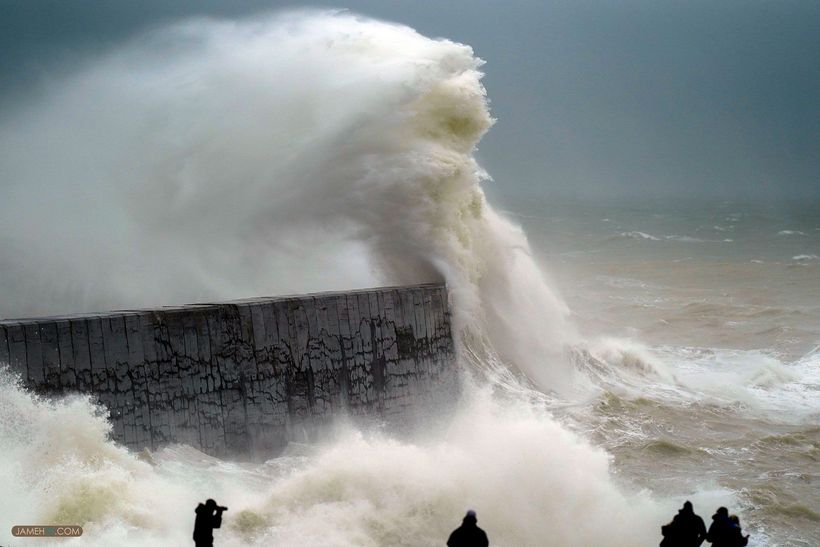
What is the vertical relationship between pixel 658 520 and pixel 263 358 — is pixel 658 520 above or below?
below

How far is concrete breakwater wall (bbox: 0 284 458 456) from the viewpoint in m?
7.46

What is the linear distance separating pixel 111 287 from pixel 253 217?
2230 mm

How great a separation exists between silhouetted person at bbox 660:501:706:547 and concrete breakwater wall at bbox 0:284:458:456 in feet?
13.4

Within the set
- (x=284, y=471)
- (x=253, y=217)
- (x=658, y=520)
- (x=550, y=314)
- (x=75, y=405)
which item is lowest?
(x=658, y=520)

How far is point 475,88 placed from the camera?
1379 centimetres

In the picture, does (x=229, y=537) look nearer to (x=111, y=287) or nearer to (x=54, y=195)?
(x=111, y=287)

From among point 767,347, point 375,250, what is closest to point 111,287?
point 375,250

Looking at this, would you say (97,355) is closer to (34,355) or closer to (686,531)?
(34,355)

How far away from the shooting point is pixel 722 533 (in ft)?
19.6

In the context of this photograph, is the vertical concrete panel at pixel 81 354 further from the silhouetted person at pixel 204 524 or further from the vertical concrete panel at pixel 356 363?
the vertical concrete panel at pixel 356 363

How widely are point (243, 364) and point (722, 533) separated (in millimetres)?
4599

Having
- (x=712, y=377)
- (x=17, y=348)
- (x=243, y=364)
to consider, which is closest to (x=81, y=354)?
(x=17, y=348)

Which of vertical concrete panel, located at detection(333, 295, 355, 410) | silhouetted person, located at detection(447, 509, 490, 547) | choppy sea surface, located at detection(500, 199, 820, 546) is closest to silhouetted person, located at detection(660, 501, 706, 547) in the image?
silhouetted person, located at detection(447, 509, 490, 547)

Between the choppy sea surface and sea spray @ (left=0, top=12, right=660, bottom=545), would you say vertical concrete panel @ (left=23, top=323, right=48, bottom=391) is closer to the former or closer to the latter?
sea spray @ (left=0, top=12, right=660, bottom=545)
